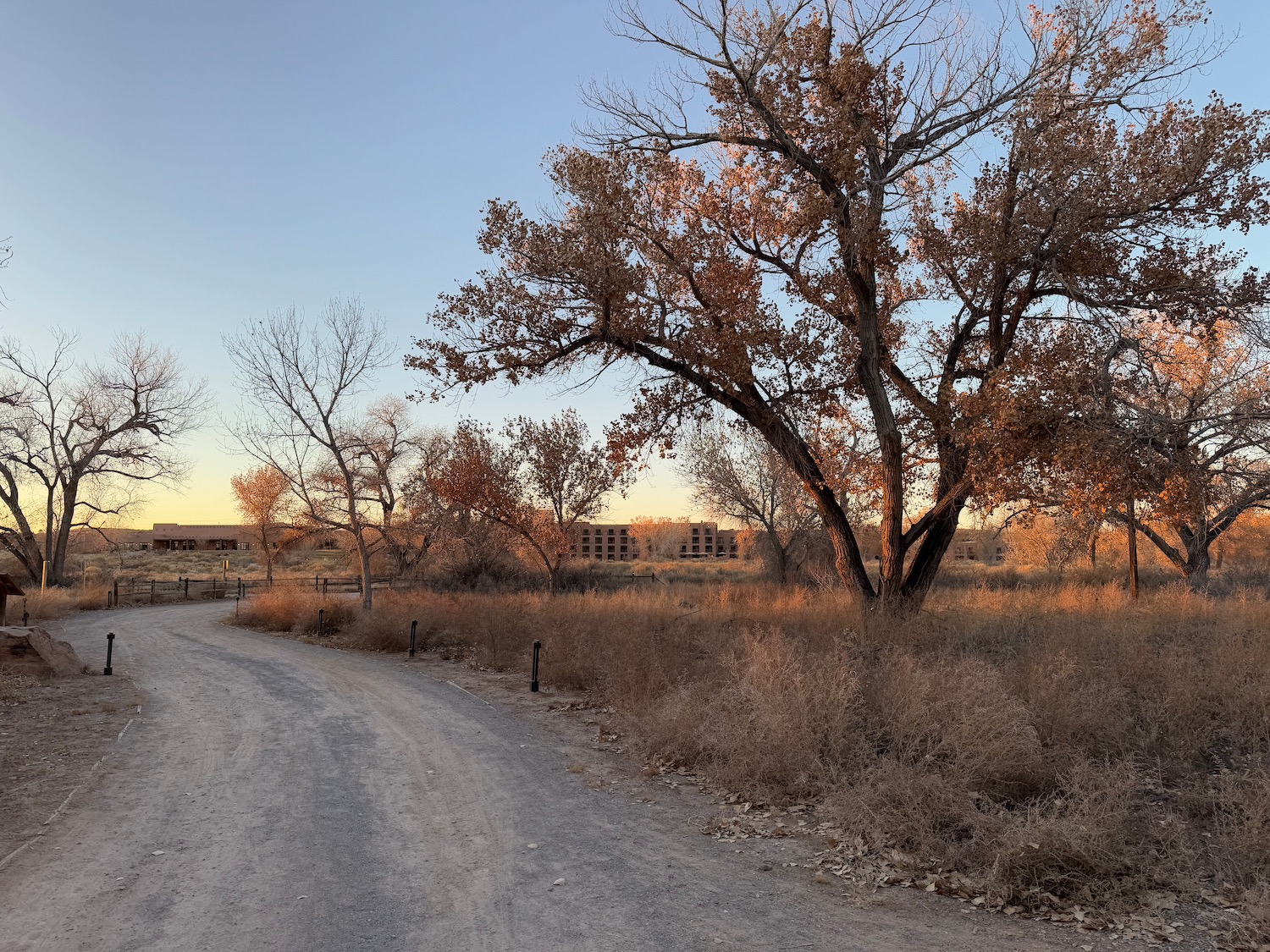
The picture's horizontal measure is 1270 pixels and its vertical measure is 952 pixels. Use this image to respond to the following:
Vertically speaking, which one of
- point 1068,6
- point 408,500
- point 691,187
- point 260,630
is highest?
point 1068,6

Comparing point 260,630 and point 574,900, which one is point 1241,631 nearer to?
point 574,900

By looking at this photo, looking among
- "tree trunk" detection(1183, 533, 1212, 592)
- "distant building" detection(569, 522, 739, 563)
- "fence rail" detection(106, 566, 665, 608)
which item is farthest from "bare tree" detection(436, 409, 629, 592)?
"distant building" detection(569, 522, 739, 563)

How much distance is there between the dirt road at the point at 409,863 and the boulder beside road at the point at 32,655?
481 cm

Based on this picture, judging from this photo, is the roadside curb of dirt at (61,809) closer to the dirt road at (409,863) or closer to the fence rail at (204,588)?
the dirt road at (409,863)

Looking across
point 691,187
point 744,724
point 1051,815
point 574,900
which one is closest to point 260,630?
point 691,187

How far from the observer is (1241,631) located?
1084 cm

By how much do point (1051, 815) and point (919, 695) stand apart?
2096 millimetres

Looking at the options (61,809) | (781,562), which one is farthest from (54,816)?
(781,562)

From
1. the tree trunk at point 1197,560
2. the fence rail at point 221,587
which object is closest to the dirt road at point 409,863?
the tree trunk at point 1197,560

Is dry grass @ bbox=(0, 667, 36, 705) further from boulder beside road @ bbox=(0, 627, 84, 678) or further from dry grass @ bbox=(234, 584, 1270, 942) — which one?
dry grass @ bbox=(234, 584, 1270, 942)

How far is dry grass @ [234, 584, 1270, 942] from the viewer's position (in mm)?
5145

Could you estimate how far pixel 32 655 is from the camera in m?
13.1

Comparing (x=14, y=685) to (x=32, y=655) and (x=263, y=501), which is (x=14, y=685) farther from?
(x=263, y=501)

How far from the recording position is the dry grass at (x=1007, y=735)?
16.9ft
